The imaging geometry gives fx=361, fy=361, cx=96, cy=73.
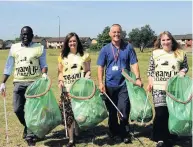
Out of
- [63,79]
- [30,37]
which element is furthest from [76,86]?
[30,37]

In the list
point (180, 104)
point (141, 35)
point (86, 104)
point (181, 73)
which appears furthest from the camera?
point (141, 35)

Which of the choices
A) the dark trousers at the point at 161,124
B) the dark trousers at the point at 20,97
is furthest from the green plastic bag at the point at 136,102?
the dark trousers at the point at 20,97

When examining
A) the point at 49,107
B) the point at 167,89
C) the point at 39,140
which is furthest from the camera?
the point at 39,140

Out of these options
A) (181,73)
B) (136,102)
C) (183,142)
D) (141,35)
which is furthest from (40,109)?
(141,35)

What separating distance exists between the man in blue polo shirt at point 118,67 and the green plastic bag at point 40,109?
83 cm

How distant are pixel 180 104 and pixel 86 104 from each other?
1367 mm

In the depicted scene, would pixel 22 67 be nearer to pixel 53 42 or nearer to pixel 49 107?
pixel 49 107

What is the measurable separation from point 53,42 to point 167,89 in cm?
11786

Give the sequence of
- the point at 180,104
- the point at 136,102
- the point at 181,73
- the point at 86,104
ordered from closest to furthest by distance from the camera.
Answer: the point at 180,104 < the point at 181,73 < the point at 86,104 < the point at 136,102

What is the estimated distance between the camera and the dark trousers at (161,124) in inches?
214

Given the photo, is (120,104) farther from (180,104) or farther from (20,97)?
(20,97)

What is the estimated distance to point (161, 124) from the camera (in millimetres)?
5516

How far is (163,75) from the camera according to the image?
5.40 meters

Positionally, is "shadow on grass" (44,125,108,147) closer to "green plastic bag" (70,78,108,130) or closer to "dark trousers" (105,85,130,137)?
"dark trousers" (105,85,130,137)
